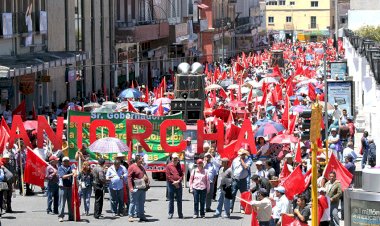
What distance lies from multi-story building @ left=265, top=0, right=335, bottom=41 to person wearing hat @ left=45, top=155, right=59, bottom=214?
12782 centimetres

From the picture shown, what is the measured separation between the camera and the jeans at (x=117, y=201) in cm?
2259

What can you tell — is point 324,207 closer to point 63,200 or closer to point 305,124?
point 63,200

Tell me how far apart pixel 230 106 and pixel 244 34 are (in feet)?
260

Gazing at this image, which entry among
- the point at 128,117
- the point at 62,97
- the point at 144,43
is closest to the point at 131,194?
the point at 128,117

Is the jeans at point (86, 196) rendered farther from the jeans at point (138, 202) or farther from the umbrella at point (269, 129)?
the umbrella at point (269, 129)

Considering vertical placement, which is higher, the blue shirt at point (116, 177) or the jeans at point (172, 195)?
the blue shirt at point (116, 177)

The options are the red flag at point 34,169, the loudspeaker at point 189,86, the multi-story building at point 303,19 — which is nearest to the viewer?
the red flag at point 34,169

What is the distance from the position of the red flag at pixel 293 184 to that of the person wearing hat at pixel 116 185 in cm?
434

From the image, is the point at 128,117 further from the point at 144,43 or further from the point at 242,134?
the point at 144,43

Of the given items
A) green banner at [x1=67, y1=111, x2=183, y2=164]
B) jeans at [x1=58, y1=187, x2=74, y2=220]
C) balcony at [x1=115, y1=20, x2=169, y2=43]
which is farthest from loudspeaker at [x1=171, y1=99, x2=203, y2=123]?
balcony at [x1=115, y1=20, x2=169, y2=43]

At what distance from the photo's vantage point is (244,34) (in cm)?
11862

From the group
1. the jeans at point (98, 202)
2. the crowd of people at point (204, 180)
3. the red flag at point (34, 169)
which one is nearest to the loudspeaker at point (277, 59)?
the crowd of people at point (204, 180)

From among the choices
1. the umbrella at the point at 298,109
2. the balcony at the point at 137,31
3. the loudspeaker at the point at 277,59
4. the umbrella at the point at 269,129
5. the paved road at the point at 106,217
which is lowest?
the paved road at the point at 106,217

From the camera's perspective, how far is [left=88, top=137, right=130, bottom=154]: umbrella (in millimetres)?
24109
